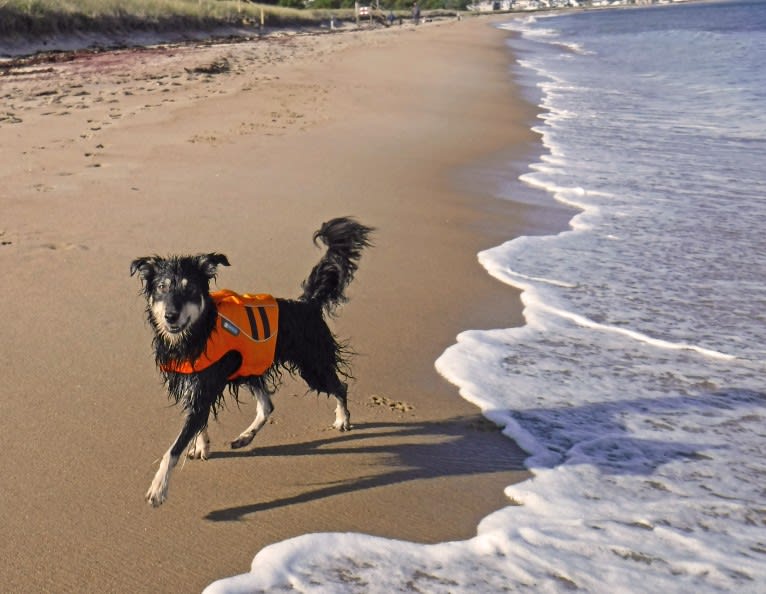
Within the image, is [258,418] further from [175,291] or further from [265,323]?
[175,291]

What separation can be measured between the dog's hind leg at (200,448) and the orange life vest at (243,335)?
30cm

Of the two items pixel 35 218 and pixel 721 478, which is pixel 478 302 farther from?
pixel 35 218

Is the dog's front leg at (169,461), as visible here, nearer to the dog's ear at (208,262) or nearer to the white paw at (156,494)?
the white paw at (156,494)

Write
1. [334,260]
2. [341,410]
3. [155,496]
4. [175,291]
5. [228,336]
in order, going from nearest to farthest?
[155,496]
[175,291]
[228,336]
[341,410]
[334,260]

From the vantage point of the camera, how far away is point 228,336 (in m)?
4.06

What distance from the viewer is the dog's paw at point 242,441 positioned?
4.27 meters

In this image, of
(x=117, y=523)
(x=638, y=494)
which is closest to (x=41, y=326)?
(x=117, y=523)

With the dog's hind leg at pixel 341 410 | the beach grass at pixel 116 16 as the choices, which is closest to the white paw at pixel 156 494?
the dog's hind leg at pixel 341 410

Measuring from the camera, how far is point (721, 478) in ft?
13.4

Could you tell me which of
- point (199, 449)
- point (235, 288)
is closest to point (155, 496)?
point (199, 449)

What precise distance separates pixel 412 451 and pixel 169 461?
45.6 inches

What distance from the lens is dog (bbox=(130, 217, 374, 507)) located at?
3.86 m

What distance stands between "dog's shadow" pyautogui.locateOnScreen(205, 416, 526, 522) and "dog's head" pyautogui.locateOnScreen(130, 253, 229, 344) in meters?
0.71

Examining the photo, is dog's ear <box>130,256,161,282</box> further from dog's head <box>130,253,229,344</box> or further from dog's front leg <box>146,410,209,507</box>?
dog's front leg <box>146,410,209,507</box>
